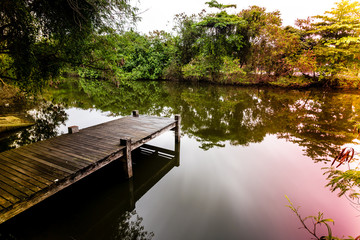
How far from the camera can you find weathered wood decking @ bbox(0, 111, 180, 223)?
3.25 metres

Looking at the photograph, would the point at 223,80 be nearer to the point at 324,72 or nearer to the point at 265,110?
the point at 324,72

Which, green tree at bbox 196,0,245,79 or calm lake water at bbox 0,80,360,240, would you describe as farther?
green tree at bbox 196,0,245,79

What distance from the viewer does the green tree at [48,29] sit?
4479 mm

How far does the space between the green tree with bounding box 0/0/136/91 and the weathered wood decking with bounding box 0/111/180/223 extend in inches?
93.3

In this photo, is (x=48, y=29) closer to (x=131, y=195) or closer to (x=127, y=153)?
(x=127, y=153)

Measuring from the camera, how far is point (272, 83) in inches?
976

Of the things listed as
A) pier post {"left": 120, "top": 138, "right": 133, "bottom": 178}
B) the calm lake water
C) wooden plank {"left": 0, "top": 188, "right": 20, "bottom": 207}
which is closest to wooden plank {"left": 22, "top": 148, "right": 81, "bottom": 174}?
wooden plank {"left": 0, "top": 188, "right": 20, "bottom": 207}

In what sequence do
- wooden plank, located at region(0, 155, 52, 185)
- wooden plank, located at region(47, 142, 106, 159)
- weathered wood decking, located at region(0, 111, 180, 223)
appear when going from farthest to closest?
wooden plank, located at region(47, 142, 106, 159), wooden plank, located at region(0, 155, 52, 185), weathered wood decking, located at region(0, 111, 180, 223)

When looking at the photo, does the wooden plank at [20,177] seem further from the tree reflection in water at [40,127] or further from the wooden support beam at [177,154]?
the tree reflection in water at [40,127]

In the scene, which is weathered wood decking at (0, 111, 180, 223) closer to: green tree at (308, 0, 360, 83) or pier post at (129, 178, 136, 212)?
pier post at (129, 178, 136, 212)

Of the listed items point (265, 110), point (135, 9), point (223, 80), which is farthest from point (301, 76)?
point (135, 9)

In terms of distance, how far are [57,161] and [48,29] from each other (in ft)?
14.0

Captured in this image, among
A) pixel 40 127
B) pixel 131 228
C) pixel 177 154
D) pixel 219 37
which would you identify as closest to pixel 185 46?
pixel 219 37

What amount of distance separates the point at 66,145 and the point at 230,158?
18.6ft
